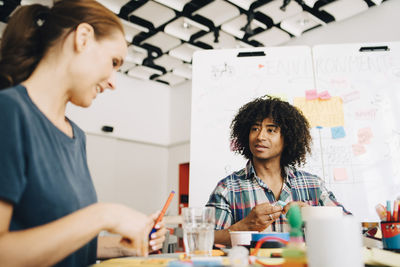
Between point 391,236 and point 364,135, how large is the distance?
133 centimetres

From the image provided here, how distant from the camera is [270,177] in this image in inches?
65.7

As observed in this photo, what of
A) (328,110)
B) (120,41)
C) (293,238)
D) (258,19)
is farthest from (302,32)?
(293,238)

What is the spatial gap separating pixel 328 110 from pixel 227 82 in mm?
698

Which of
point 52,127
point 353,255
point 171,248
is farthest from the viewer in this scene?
point 171,248

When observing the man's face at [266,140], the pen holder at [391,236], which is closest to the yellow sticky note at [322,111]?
the man's face at [266,140]

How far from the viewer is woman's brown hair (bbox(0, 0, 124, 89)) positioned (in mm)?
Answer: 809

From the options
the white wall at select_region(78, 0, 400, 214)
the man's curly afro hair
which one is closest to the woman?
the man's curly afro hair

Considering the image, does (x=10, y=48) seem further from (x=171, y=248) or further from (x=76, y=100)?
(x=171, y=248)

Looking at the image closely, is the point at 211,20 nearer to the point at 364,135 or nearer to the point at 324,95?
the point at 324,95

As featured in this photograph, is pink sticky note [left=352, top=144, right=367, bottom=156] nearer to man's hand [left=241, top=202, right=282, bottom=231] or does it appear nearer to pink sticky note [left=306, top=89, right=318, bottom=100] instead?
pink sticky note [left=306, top=89, right=318, bottom=100]

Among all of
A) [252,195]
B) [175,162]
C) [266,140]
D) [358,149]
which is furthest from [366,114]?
[175,162]

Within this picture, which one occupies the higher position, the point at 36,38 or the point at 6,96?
the point at 36,38

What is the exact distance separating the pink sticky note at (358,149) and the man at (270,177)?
0.50m

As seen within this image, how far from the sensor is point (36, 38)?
83 cm
